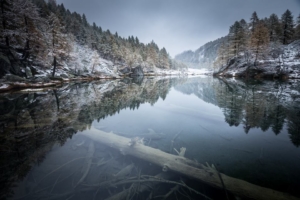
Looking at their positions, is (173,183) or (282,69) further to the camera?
(282,69)

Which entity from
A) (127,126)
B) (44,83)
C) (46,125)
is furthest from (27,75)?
(127,126)

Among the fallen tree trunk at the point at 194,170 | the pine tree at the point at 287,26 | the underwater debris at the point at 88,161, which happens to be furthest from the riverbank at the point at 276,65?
the underwater debris at the point at 88,161

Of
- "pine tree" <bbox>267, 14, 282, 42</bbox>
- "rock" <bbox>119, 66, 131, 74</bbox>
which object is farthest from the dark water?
"rock" <bbox>119, 66, 131, 74</bbox>

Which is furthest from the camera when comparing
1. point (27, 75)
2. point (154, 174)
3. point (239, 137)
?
point (27, 75)

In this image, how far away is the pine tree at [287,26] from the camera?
41.4 m

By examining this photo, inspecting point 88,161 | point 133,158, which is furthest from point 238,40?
point 88,161

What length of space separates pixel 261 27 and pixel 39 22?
5207cm

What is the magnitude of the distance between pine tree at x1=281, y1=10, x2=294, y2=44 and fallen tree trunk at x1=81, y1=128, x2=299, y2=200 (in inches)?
2344

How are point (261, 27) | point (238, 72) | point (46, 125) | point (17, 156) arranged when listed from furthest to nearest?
point (238, 72) < point (261, 27) < point (46, 125) < point (17, 156)

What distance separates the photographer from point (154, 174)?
387 centimetres

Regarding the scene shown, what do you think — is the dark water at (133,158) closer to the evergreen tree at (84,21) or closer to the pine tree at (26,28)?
the pine tree at (26,28)

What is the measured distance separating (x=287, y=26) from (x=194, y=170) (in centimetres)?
6047

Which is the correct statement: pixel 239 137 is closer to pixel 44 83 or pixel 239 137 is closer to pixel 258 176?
pixel 258 176

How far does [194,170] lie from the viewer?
3701 millimetres
